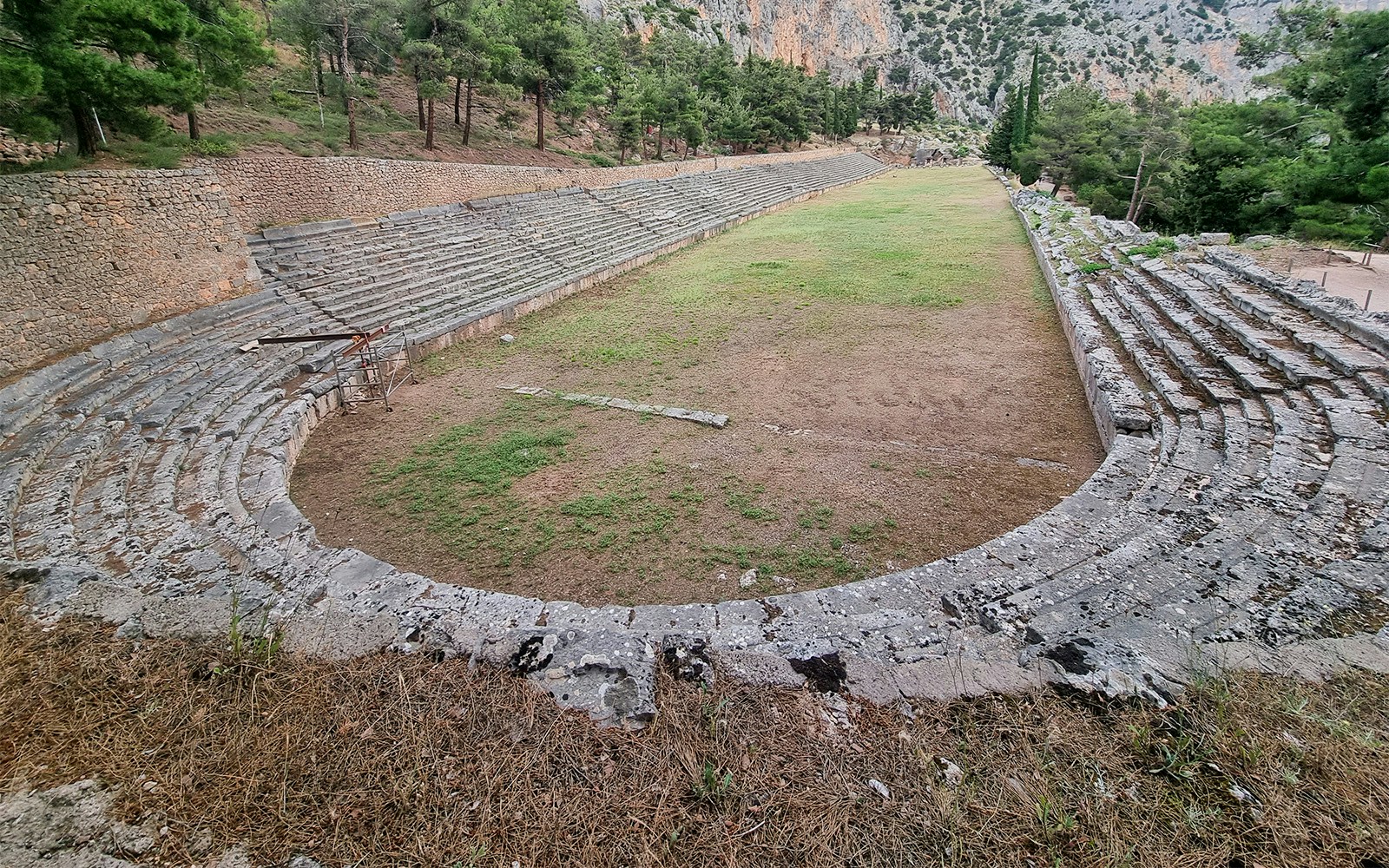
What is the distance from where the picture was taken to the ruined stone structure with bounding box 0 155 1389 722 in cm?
380

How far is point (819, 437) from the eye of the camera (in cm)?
835

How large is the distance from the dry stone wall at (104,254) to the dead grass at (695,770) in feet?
26.4

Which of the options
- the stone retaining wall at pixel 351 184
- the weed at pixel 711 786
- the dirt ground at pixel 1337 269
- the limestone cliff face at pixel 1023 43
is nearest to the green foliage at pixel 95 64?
the stone retaining wall at pixel 351 184

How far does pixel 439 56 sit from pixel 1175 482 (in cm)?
2336

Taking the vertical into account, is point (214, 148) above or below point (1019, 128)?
below

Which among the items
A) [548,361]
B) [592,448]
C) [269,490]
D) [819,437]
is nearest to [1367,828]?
[819,437]

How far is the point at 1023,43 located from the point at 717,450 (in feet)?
453

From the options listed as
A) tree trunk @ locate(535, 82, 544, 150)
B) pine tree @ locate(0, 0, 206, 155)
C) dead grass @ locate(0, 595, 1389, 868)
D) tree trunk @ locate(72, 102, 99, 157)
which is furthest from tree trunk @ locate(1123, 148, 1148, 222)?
tree trunk @ locate(72, 102, 99, 157)

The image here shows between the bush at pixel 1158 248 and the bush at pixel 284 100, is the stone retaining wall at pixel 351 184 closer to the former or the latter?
the bush at pixel 284 100

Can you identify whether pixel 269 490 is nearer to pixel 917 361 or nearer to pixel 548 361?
pixel 548 361

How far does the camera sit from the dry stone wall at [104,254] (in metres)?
8.46

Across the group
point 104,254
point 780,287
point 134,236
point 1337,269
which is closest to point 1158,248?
point 1337,269

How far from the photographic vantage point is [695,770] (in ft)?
9.82

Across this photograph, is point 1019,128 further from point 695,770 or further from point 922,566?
point 695,770
